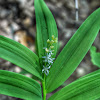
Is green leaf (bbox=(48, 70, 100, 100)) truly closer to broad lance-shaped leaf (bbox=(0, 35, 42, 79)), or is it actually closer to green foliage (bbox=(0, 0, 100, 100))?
green foliage (bbox=(0, 0, 100, 100))

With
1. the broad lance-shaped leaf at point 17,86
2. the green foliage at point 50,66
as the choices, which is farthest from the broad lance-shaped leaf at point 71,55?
the broad lance-shaped leaf at point 17,86

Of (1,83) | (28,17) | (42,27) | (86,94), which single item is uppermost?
(28,17)

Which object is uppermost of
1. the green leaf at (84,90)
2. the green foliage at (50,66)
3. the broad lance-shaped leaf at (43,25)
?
the broad lance-shaped leaf at (43,25)

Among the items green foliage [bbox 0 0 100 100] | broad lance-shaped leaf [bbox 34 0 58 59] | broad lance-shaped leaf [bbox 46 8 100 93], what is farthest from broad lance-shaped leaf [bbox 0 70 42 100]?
broad lance-shaped leaf [bbox 34 0 58 59]

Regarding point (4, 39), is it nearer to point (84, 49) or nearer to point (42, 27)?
point (42, 27)

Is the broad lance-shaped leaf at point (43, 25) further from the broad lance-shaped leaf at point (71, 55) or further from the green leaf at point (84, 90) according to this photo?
the green leaf at point (84, 90)

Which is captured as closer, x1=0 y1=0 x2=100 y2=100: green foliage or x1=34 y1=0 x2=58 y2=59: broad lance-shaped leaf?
x1=0 y1=0 x2=100 y2=100: green foliage

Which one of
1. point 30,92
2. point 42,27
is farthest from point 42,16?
point 30,92

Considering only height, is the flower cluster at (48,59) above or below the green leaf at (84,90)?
above
